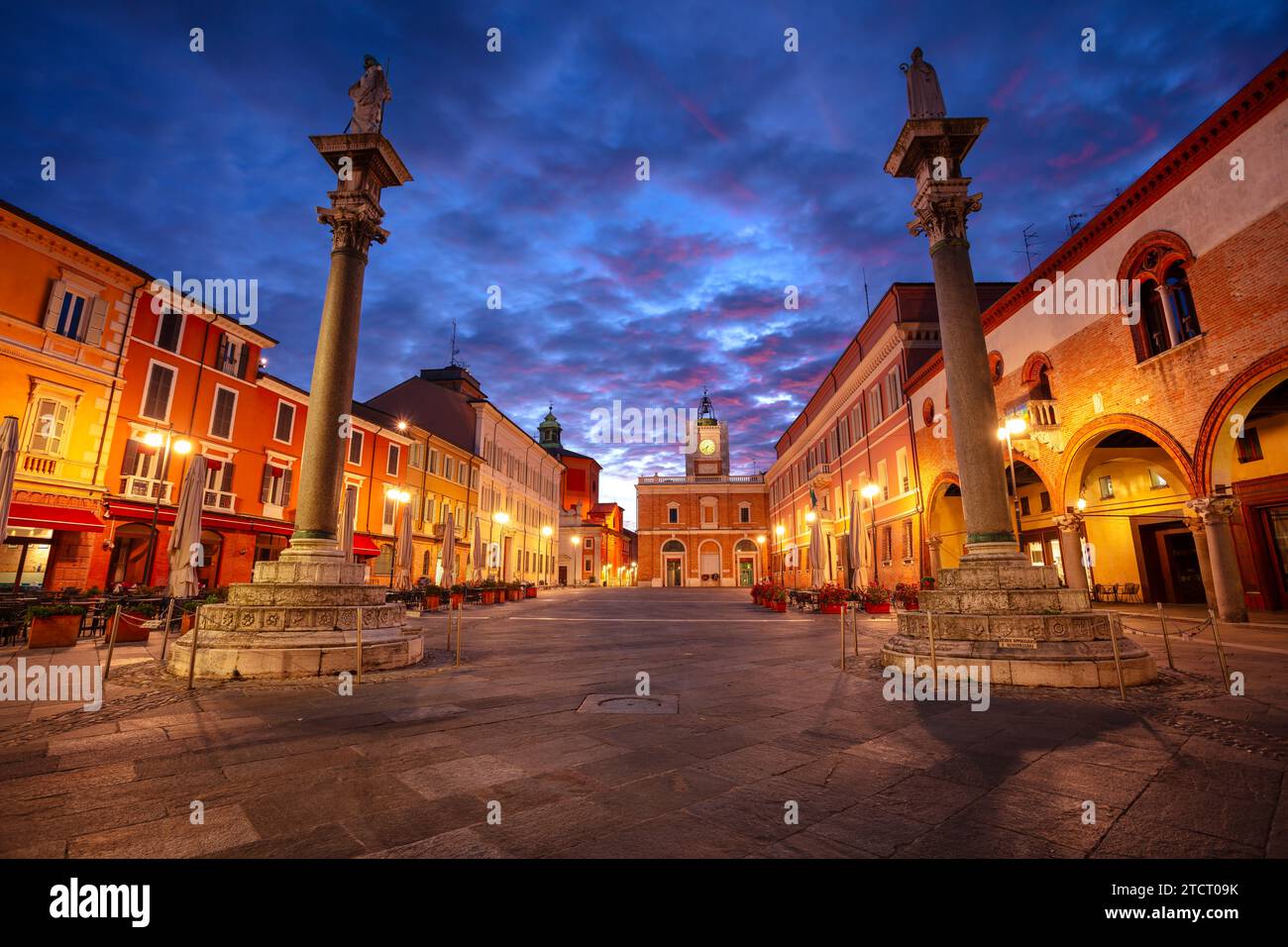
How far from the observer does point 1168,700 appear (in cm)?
527

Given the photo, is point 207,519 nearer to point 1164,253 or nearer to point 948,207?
point 948,207

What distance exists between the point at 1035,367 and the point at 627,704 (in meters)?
17.8

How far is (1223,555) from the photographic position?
11.8 metres

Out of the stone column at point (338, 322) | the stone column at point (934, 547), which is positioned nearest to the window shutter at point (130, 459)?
the stone column at point (338, 322)

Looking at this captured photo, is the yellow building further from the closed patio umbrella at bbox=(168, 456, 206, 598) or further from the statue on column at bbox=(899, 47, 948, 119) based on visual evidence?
the statue on column at bbox=(899, 47, 948, 119)

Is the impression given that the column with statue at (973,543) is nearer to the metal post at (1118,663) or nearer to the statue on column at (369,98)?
the metal post at (1118,663)

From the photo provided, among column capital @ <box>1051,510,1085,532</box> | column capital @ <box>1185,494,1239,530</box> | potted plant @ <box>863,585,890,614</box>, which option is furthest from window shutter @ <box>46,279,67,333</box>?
column capital @ <box>1185,494,1239,530</box>

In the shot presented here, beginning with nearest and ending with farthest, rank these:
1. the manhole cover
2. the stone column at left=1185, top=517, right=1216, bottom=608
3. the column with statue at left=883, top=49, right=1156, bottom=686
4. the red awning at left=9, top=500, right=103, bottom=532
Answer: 1. the manhole cover
2. the column with statue at left=883, top=49, right=1156, bottom=686
3. the stone column at left=1185, top=517, right=1216, bottom=608
4. the red awning at left=9, top=500, right=103, bottom=532

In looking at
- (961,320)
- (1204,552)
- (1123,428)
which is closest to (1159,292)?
(1123,428)

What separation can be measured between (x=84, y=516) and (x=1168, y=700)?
23.1m

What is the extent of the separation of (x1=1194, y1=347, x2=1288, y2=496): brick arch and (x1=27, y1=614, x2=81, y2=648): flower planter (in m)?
22.3

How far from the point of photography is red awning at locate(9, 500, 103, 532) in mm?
13789
